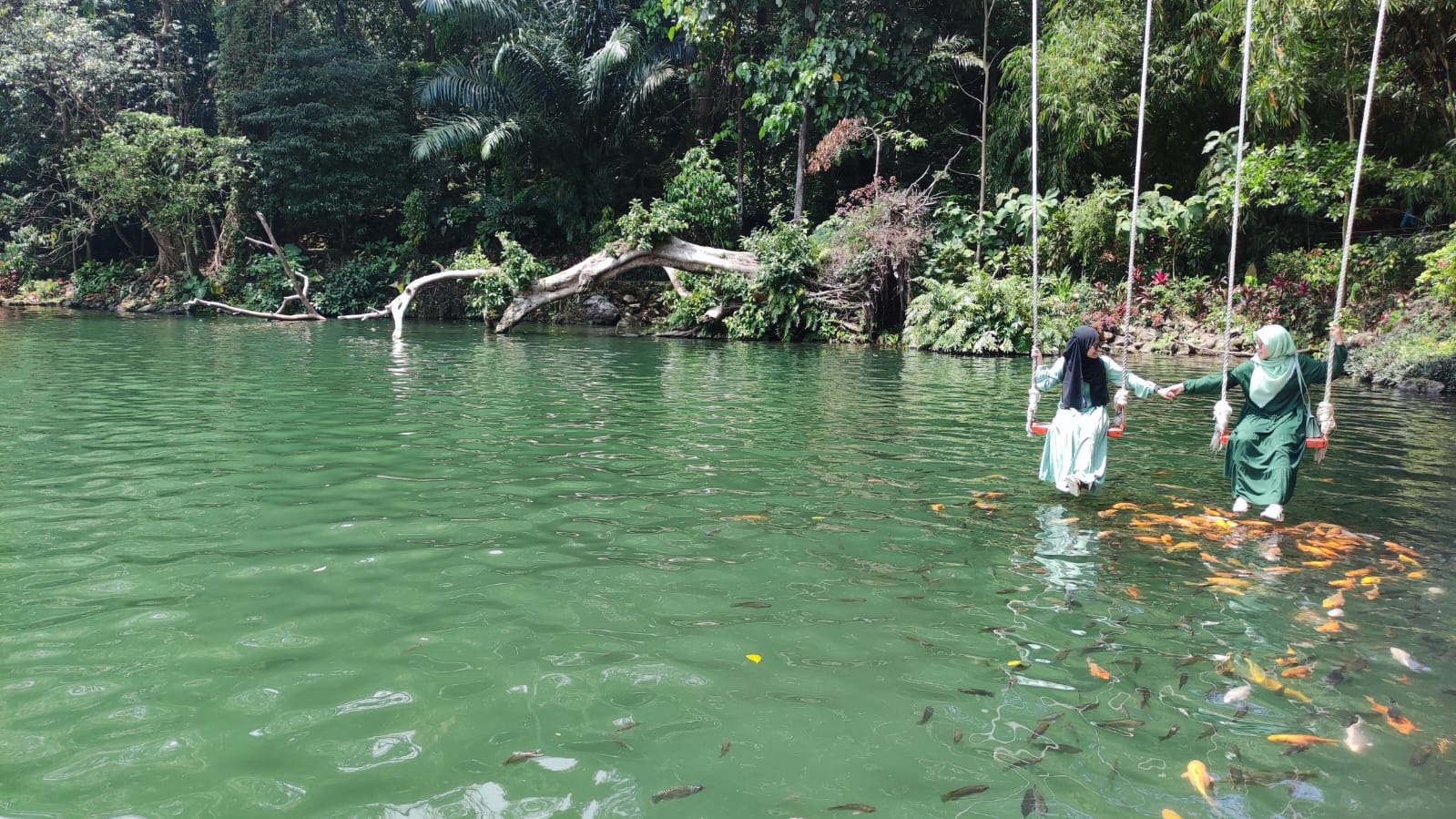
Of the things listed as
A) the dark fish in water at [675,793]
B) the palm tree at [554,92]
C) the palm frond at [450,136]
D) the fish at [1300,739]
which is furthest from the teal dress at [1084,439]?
the palm frond at [450,136]

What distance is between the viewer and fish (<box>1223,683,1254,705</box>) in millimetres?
3418

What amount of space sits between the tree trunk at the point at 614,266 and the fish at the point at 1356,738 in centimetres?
2031

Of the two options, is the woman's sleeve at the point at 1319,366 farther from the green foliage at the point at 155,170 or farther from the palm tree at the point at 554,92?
the green foliage at the point at 155,170

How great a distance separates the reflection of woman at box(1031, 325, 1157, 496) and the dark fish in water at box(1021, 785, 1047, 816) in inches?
164

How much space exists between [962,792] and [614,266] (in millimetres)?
21242

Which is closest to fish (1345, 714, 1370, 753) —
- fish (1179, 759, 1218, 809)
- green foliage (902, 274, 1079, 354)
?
fish (1179, 759, 1218, 809)

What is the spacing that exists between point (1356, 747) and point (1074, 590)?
5.32 feet

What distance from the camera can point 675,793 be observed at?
274cm

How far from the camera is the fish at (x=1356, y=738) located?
3.08 metres

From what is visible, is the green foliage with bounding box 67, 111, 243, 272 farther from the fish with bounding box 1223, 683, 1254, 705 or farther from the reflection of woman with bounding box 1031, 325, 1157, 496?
the fish with bounding box 1223, 683, 1254, 705

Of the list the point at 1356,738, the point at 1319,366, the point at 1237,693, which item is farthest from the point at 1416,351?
the point at 1356,738

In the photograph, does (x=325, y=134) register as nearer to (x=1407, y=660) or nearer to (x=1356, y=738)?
(x=1407, y=660)

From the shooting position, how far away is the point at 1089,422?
21.6 ft

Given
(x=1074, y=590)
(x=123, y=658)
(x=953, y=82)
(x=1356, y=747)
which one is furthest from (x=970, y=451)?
(x=953, y=82)
